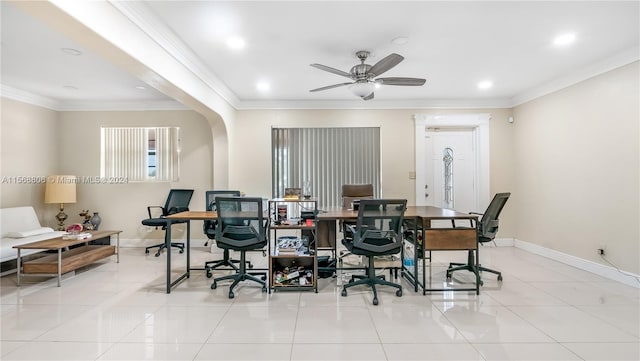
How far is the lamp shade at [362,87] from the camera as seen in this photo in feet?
11.2

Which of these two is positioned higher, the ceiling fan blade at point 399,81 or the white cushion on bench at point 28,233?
the ceiling fan blade at point 399,81

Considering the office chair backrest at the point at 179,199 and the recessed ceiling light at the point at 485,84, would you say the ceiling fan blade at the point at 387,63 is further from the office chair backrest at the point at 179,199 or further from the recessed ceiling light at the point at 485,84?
the office chair backrest at the point at 179,199

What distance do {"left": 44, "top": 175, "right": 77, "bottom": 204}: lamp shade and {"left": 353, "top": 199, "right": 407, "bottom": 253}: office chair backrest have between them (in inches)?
198

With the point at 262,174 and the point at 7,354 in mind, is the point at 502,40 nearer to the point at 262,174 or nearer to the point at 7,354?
the point at 262,174

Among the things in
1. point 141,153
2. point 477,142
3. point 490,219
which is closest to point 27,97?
point 141,153

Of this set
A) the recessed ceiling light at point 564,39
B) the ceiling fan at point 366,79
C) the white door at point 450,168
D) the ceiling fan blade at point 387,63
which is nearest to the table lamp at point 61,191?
the ceiling fan at point 366,79

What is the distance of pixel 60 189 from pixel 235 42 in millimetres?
4160

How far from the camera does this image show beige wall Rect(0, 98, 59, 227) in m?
4.63

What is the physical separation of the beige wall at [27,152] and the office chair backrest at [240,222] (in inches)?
159

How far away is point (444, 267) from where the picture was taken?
4227mm

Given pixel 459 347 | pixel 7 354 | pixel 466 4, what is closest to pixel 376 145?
pixel 466 4

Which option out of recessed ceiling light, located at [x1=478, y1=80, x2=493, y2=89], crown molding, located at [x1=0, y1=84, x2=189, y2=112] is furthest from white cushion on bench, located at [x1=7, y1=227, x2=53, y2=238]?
recessed ceiling light, located at [x1=478, y1=80, x2=493, y2=89]

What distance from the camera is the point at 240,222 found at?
10.4ft

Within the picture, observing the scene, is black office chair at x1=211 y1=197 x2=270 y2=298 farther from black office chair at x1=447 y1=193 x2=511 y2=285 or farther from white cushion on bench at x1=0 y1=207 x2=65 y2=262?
white cushion on bench at x1=0 y1=207 x2=65 y2=262
